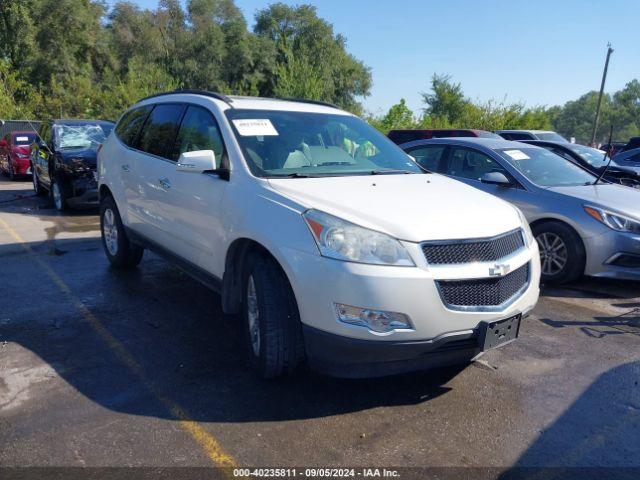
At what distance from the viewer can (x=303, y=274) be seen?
320 cm

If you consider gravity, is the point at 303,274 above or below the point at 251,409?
above

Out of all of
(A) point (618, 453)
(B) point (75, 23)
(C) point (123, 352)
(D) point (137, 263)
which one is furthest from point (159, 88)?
(A) point (618, 453)

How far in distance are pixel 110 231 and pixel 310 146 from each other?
3204 mm

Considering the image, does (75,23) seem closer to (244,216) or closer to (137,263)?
(137,263)

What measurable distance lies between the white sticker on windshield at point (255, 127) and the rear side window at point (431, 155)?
3721mm

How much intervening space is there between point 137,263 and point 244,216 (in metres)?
3.29

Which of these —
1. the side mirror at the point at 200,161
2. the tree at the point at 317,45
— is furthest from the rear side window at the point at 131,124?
the tree at the point at 317,45

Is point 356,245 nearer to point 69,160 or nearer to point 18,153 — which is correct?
point 69,160

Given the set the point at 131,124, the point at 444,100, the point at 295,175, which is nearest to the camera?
the point at 295,175

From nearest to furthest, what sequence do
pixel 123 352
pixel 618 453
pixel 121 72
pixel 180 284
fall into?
pixel 618 453, pixel 123 352, pixel 180 284, pixel 121 72

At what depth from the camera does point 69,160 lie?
10.1m

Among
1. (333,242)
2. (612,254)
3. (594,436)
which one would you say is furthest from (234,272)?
(612,254)

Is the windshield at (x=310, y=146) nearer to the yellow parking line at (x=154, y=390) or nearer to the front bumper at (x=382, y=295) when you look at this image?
the front bumper at (x=382, y=295)

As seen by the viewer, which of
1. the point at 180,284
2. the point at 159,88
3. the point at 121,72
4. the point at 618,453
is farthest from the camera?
the point at 121,72
